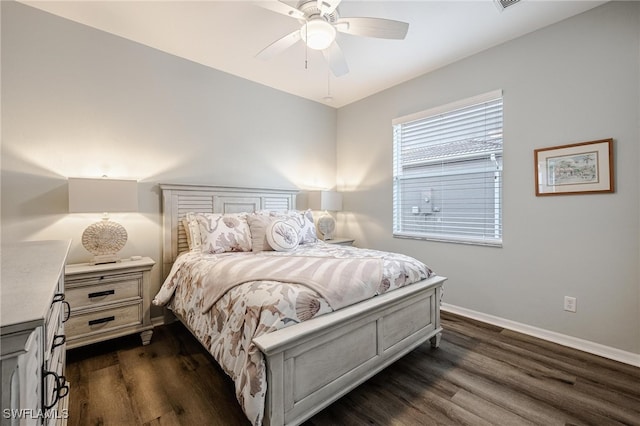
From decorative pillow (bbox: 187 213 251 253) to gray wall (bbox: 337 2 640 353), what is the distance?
216 cm

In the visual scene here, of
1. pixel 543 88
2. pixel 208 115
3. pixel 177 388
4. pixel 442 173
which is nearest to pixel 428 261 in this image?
pixel 442 173

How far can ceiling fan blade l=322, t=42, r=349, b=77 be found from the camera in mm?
2148

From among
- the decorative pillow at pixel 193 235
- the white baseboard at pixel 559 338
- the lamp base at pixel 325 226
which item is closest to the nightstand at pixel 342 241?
the lamp base at pixel 325 226

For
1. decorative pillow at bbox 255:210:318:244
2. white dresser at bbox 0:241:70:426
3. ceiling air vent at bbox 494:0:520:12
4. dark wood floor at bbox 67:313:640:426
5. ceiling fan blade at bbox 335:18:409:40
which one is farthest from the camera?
decorative pillow at bbox 255:210:318:244

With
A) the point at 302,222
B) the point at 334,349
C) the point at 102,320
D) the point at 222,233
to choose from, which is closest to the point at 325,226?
the point at 302,222

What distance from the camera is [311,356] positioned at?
1.44m

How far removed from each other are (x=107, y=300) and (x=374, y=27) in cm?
278

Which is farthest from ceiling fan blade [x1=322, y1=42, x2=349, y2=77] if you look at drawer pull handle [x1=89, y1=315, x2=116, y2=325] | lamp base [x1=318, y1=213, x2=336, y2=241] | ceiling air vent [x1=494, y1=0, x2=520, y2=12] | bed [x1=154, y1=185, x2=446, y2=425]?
drawer pull handle [x1=89, y1=315, x2=116, y2=325]

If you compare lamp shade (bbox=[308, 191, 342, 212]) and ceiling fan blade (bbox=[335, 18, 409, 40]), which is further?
lamp shade (bbox=[308, 191, 342, 212])

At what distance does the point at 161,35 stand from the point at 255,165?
1.55 m

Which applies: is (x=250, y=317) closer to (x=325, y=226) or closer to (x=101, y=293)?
(x=101, y=293)

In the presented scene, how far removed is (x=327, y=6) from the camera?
174 cm

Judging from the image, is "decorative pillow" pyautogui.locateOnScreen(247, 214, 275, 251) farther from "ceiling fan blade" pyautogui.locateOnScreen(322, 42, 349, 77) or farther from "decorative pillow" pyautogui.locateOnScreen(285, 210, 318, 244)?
"ceiling fan blade" pyautogui.locateOnScreen(322, 42, 349, 77)

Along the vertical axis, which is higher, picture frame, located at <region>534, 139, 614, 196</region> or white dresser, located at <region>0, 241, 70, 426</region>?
picture frame, located at <region>534, 139, 614, 196</region>
